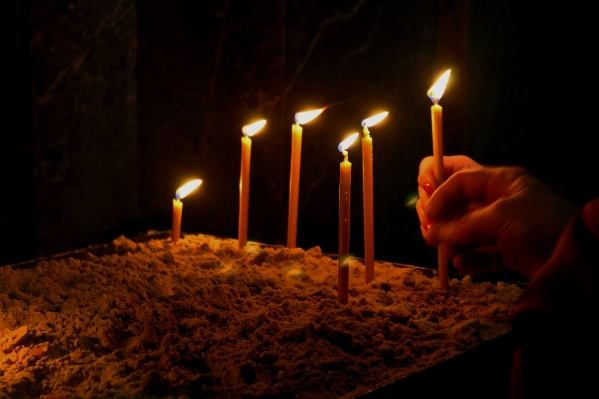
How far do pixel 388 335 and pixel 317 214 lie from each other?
2.04 meters

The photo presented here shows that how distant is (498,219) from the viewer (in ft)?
5.38

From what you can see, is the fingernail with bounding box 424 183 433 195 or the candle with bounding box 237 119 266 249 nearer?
the fingernail with bounding box 424 183 433 195

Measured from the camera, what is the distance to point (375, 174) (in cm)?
402

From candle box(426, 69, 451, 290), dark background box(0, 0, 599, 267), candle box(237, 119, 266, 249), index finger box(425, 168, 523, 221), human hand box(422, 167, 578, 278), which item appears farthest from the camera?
A: dark background box(0, 0, 599, 267)

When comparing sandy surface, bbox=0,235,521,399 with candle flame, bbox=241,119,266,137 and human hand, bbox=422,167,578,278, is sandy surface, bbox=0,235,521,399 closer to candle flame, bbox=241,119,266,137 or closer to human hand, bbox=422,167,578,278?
human hand, bbox=422,167,578,278

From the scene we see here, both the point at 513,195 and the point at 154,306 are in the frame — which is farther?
the point at 154,306

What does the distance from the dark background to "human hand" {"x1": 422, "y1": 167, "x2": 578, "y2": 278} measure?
77.4 inches

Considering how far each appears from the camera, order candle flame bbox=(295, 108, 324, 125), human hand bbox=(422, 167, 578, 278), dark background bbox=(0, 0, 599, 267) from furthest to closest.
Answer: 1. dark background bbox=(0, 0, 599, 267)
2. candle flame bbox=(295, 108, 324, 125)
3. human hand bbox=(422, 167, 578, 278)

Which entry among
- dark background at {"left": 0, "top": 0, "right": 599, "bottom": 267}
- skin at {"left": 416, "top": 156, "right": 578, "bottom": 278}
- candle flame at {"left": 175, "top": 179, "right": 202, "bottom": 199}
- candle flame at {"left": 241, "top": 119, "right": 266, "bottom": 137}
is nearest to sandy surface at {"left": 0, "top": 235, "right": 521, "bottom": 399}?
skin at {"left": 416, "top": 156, "right": 578, "bottom": 278}

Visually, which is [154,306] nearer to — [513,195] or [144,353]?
[144,353]

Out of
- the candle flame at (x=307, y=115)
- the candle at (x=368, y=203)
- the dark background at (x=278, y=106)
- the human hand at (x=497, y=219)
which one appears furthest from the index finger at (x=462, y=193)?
the dark background at (x=278, y=106)

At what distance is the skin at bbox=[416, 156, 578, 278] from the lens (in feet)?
5.10

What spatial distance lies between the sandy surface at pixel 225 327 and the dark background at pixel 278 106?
1108 mm

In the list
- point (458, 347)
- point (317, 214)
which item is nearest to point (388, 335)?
point (458, 347)
